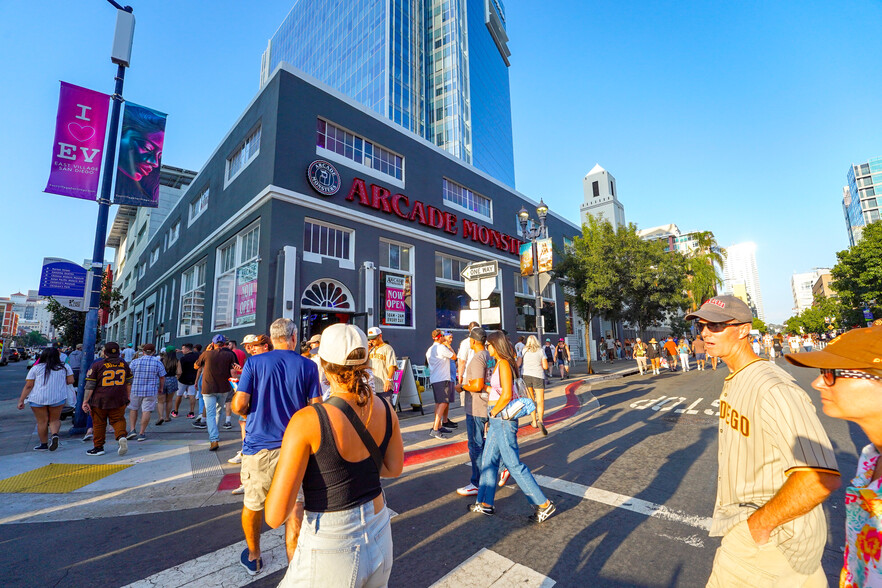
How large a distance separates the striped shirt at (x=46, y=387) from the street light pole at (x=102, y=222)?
1838mm

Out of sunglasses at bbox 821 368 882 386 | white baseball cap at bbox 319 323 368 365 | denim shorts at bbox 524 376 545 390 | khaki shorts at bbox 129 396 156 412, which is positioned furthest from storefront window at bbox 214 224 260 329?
sunglasses at bbox 821 368 882 386

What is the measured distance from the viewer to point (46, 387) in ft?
22.0

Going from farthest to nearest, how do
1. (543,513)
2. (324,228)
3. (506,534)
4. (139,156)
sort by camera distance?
(324,228) < (139,156) < (543,513) < (506,534)

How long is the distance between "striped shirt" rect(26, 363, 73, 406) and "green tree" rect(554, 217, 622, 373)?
69.1 ft

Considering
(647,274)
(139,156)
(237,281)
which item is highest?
(139,156)

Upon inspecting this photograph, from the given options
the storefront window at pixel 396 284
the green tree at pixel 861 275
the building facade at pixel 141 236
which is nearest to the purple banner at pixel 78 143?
the storefront window at pixel 396 284

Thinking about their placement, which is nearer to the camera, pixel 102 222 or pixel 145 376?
pixel 145 376

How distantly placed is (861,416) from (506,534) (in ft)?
Result: 9.88

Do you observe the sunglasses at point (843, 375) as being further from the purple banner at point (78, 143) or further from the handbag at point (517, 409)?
the purple banner at point (78, 143)

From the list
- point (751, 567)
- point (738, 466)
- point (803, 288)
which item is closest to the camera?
point (751, 567)

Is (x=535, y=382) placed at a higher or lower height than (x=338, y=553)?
higher

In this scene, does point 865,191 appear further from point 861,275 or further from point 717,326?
point 717,326

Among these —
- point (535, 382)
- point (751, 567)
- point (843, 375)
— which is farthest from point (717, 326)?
point (535, 382)

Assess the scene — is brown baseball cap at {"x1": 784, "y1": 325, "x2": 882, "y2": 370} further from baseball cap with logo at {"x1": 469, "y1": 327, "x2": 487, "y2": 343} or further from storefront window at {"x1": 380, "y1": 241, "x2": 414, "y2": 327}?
storefront window at {"x1": 380, "y1": 241, "x2": 414, "y2": 327}
